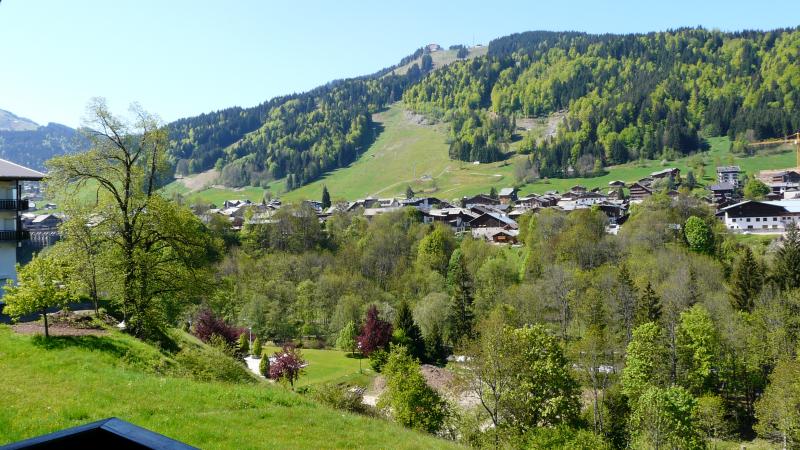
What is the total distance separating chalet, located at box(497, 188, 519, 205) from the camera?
122 m

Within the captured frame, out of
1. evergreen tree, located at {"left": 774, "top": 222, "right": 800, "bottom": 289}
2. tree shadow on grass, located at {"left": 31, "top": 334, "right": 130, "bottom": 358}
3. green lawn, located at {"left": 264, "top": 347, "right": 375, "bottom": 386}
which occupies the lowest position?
green lawn, located at {"left": 264, "top": 347, "right": 375, "bottom": 386}

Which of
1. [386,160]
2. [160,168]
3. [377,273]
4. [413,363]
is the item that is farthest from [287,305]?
[386,160]

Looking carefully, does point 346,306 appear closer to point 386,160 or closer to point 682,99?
point 386,160

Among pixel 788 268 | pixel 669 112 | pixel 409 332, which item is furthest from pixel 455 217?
pixel 669 112

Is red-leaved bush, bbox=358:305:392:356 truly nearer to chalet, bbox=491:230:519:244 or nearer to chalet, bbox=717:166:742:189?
Result: chalet, bbox=491:230:519:244

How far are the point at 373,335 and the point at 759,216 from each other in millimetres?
55357

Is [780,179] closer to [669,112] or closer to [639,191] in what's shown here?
[639,191]

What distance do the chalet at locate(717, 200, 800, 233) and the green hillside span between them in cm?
4682

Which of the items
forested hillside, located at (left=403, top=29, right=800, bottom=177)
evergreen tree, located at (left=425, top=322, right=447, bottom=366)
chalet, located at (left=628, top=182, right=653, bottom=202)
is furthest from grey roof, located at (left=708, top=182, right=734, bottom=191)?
evergreen tree, located at (left=425, top=322, right=447, bottom=366)

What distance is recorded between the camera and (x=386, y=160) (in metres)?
190

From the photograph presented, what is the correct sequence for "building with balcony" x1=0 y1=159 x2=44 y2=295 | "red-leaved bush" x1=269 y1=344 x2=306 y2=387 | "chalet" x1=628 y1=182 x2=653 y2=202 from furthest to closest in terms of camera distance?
"chalet" x1=628 y1=182 x2=653 y2=202, "red-leaved bush" x1=269 y1=344 x2=306 y2=387, "building with balcony" x1=0 y1=159 x2=44 y2=295

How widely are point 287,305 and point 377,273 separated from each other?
46.2ft

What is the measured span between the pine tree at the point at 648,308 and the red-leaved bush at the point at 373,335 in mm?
21583

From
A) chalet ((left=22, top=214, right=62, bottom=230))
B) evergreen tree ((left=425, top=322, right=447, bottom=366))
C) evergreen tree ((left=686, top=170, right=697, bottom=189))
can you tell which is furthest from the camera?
evergreen tree ((left=686, top=170, right=697, bottom=189))
